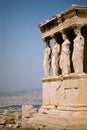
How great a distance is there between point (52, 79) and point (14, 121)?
5.12 metres

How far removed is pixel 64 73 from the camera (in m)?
22.9

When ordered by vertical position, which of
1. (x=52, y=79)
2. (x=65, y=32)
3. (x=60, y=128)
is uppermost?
(x=65, y=32)

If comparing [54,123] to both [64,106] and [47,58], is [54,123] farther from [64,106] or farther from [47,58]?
[47,58]

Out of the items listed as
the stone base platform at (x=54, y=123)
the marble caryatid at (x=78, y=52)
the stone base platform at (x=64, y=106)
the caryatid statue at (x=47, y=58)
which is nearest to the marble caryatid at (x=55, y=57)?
the stone base platform at (x=64, y=106)

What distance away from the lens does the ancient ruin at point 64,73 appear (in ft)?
70.7

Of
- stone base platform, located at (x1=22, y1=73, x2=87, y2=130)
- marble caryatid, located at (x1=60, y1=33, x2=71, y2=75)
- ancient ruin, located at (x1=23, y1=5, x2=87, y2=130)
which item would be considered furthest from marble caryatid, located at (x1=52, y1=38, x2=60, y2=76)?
marble caryatid, located at (x1=60, y1=33, x2=71, y2=75)

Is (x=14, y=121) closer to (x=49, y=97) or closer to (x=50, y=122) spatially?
(x=49, y=97)

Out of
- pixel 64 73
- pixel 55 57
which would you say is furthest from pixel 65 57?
pixel 55 57

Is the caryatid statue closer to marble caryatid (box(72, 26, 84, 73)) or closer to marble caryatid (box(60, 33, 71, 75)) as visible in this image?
marble caryatid (box(60, 33, 71, 75))

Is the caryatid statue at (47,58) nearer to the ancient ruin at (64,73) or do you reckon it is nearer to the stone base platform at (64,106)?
the ancient ruin at (64,73)

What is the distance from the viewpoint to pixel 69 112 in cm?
2152

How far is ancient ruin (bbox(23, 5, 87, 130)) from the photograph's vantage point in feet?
70.7

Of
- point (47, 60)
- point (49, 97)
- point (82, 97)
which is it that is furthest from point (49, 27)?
point (82, 97)

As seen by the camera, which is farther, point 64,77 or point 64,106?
point 64,77
